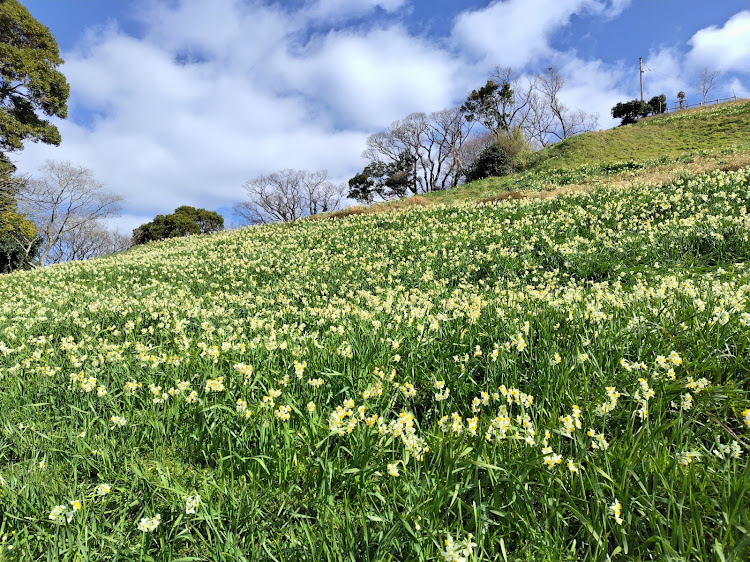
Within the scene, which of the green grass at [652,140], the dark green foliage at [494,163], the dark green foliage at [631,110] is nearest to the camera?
the green grass at [652,140]

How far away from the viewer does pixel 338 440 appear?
259cm

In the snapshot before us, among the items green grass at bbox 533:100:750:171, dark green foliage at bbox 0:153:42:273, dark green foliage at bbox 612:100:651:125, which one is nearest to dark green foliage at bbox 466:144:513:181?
green grass at bbox 533:100:750:171

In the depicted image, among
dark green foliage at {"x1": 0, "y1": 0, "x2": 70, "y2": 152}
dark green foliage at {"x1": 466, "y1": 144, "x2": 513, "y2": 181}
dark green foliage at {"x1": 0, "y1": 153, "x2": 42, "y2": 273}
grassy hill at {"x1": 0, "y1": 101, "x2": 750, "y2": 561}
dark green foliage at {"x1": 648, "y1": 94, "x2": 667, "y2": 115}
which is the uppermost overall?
dark green foliage at {"x1": 648, "y1": 94, "x2": 667, "y2": 115}

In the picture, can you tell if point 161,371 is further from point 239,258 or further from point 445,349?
point 239,258

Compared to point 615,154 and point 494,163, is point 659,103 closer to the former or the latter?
point 615,154

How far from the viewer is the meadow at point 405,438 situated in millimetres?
1832

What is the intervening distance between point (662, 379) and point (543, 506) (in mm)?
1464

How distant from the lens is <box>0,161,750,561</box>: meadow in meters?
1.83

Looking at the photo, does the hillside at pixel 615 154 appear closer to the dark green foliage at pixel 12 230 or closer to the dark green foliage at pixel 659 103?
the dark green foliage at pixel 12 230

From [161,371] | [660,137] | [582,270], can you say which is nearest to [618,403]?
[161,371]

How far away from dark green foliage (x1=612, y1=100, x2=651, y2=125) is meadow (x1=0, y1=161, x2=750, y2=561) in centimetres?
5353

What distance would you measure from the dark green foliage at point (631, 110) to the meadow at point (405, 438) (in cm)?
5353

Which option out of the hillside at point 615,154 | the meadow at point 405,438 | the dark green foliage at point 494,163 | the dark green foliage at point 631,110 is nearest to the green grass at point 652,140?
the hillside at point 615,154

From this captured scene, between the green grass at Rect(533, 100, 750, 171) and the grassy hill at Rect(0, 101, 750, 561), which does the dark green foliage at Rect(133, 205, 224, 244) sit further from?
the grassy hill at Rect(0, 101, 750, 561)
